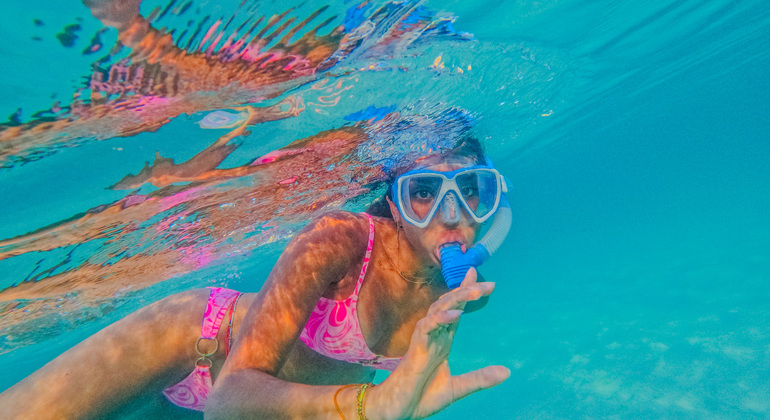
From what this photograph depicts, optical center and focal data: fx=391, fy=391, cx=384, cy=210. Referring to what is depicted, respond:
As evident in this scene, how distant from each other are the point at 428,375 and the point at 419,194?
Result: 2.49m

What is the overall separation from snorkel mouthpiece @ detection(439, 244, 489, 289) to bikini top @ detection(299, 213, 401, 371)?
2.36 ft

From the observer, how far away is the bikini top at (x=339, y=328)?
3486mm

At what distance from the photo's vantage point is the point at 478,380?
1.89 metres

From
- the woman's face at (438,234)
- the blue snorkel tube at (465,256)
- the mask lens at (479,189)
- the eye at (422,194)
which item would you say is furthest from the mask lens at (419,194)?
the blue snorkel tube at (465,256)

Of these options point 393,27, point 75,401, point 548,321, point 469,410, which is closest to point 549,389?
point 469,410

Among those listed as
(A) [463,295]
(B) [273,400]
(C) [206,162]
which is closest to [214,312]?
(B) [273,400]

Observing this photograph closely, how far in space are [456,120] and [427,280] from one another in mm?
6763

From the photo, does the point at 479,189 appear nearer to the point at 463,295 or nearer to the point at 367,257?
the point at 367,257

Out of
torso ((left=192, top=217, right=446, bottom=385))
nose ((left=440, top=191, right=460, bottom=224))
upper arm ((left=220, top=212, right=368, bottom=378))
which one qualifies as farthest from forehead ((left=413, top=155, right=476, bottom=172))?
upper arm ((left=220, top=212, right=368, bottom=378))

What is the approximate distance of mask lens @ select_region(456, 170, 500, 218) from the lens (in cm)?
423

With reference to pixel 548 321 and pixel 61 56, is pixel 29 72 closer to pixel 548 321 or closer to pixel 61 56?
pixel 61 56

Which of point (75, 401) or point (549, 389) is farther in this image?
point (549, 389)

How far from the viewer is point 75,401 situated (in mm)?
3248

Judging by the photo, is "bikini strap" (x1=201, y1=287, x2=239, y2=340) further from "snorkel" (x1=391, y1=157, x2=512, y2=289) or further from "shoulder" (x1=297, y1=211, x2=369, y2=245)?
"snorkel" (x1=391, y1=157, x2=512, y2=289)
